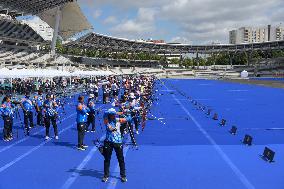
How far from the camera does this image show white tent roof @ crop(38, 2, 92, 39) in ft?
305

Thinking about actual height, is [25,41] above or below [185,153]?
above

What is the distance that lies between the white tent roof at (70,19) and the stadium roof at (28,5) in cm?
598

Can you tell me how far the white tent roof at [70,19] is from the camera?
9307cm

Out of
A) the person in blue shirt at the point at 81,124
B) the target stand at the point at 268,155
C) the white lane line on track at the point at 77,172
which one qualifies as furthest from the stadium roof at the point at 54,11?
the target stand at the point at 268,155

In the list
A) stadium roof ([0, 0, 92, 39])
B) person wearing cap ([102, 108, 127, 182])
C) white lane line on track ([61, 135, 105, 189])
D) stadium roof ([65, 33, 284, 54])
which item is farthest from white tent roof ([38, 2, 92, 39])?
person wearing cap ([102, 108, 127, 182])

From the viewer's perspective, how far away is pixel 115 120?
363 inches

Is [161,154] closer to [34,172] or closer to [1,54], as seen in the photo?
[34,172]

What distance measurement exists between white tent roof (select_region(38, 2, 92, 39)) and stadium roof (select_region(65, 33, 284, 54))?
1630 inches

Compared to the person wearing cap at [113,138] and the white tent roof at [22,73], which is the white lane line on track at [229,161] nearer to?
the person wearing cap at [113,138]

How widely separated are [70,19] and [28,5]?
624 inches

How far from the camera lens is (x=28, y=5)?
273ft

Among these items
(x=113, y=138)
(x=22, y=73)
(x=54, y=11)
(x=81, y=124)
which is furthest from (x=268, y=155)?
(x=54, y=11)

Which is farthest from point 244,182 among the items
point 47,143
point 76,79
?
point 76,79

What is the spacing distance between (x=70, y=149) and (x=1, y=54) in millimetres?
83814
